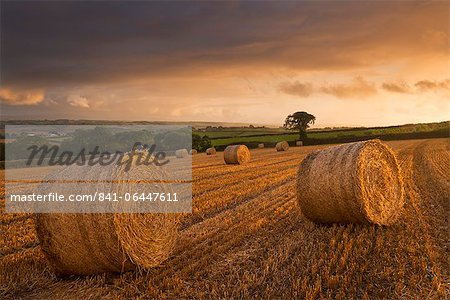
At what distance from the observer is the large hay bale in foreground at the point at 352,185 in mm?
8734

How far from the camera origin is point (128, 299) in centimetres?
572

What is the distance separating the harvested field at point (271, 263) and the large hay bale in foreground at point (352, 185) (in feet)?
0.95

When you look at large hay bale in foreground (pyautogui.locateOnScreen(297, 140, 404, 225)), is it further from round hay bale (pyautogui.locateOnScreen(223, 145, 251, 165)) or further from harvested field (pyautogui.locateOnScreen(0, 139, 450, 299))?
round hay bale (pyautogui.locateOnScreen(223, 145, 251, 165))

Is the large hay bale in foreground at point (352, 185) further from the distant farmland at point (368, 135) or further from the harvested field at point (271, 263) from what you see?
the distant farmland at point (368, 135)

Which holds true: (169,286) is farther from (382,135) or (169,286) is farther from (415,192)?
(382,135)

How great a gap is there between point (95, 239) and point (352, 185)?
519cm

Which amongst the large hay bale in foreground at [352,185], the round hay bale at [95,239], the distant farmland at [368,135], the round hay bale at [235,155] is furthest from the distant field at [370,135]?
the round hay bale at [95,239]

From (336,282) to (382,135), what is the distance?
5692 centimetres

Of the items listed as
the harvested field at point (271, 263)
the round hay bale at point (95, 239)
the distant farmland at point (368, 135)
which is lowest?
the harvested field at point (271, 263)

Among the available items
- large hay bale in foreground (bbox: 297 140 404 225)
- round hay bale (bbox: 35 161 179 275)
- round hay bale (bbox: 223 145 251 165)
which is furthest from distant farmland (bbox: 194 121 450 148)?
round hay bale (bbox: 35 161 179 275)

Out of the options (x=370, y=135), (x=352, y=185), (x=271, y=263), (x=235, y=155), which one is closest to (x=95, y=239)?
(x=271, y=263)

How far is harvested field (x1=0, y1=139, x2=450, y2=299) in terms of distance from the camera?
5.80m

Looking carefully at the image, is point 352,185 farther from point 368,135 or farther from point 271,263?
point 368,135

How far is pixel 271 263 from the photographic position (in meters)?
6.70
